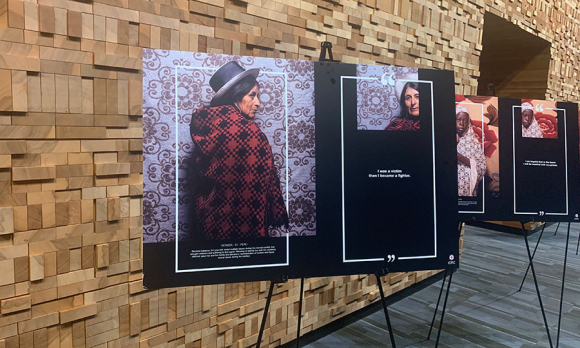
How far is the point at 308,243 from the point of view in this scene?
1168 millimetres

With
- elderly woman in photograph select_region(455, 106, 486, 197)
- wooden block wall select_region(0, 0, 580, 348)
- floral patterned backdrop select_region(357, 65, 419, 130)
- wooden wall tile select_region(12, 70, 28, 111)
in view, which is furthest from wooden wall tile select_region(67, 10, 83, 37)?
elderly woman in photograph select_region(455, 106, 486, 197)

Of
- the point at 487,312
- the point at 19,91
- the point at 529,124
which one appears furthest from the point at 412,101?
the point at 487,312

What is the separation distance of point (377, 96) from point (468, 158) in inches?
35.4

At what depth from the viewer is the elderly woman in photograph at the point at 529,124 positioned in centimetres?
190

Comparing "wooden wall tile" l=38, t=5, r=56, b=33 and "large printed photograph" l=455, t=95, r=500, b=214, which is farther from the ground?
"wooden wall tile" l=38, t=5, r=56, b=33

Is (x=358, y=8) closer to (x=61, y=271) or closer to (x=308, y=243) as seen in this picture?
(x=308, y=243)

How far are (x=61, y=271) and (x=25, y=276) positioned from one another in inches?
3.8

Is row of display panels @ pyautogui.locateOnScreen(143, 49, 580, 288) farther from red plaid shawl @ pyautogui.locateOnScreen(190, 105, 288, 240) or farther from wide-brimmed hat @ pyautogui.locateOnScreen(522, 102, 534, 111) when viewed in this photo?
wide-brimmed hat @ pyautogui.locateOnScreen(522, 102, 534, 111)

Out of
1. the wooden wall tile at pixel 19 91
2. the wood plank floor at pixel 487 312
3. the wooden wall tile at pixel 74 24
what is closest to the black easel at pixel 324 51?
the wooden wall tile at pixel 74 24

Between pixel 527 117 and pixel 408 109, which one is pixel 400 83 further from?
pixel 527 117

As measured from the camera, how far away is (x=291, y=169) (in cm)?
115

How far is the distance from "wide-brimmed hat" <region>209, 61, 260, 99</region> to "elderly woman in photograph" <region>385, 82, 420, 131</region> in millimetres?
439

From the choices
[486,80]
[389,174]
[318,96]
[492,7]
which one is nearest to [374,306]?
[389,174]

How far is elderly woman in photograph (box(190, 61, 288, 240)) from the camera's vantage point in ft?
3.55
